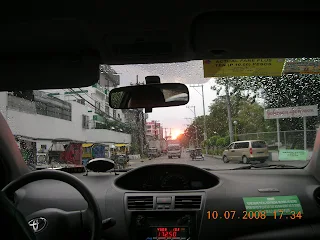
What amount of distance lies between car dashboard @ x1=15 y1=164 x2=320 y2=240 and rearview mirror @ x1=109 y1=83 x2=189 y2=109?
781 mm

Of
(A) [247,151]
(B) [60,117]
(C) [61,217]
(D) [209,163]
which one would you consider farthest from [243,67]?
(B) [60,117]

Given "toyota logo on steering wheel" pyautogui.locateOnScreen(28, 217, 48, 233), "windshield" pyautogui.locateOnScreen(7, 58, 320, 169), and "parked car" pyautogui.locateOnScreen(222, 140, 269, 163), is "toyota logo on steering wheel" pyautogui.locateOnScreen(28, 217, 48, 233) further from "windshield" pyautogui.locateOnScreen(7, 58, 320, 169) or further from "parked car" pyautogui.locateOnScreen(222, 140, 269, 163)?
"parked car" pyautogui.locateOnScreen(222, 140, 269, 163)

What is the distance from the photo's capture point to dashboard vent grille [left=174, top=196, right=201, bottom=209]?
3.12m

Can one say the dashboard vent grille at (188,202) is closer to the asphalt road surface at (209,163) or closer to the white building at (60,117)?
the asphalt road surface at (209,163)

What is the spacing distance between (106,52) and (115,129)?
6.01 feet

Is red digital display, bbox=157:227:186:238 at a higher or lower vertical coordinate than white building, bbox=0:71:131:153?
lower

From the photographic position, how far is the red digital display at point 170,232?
119 inches

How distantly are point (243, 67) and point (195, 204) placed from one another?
143 centimetres

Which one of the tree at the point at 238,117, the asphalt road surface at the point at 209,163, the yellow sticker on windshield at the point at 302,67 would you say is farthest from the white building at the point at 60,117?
the yellow sticker on windshield at the point at 302,67

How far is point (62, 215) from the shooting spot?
224cm
